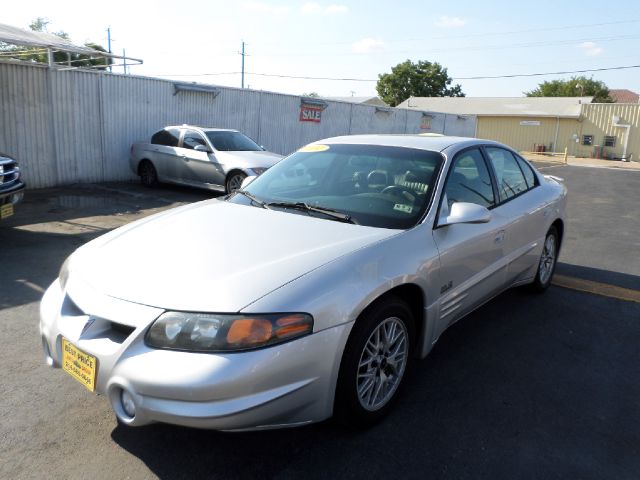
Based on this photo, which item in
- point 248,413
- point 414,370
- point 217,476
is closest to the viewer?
point 248,413

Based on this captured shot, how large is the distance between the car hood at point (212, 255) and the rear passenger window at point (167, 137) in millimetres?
8793

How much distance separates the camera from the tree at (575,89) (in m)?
64.4

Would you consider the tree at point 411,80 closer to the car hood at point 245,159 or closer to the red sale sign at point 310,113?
the red sale sign at point 310,113

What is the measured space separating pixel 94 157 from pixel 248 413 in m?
12.0

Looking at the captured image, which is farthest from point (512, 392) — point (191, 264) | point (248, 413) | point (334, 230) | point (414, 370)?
point (191, 264)

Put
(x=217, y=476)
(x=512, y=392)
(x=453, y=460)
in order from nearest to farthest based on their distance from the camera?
(x=217, y=476), (x=453, y=460), (x=512, y=392)

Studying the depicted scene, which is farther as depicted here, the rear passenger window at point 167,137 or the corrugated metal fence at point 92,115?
the rear passenger window at point 167,137

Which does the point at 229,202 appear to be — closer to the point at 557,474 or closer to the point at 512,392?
the point at 512,392

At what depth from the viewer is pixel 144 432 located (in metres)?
2.79

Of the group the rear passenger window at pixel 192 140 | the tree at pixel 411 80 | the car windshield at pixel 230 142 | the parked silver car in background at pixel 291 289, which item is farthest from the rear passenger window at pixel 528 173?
the tree at pixel 411 80

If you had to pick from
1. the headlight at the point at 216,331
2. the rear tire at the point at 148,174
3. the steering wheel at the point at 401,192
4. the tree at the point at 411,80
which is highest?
the tree at the point at 411,80

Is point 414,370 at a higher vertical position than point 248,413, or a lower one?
lower

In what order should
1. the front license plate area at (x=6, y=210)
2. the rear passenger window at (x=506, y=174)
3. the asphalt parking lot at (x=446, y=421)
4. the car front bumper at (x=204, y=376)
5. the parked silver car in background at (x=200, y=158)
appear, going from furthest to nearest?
the parked silver car in background at (x=200, y=158), the front license plate area at (x=6, y=210), the rear passenger window at (x=506, y=174), the asphalt parking lot at (x=446, y=421), the car front bumper at (x=204, y=376)

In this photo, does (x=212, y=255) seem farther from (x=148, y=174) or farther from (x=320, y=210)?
(x=148, y=174)
